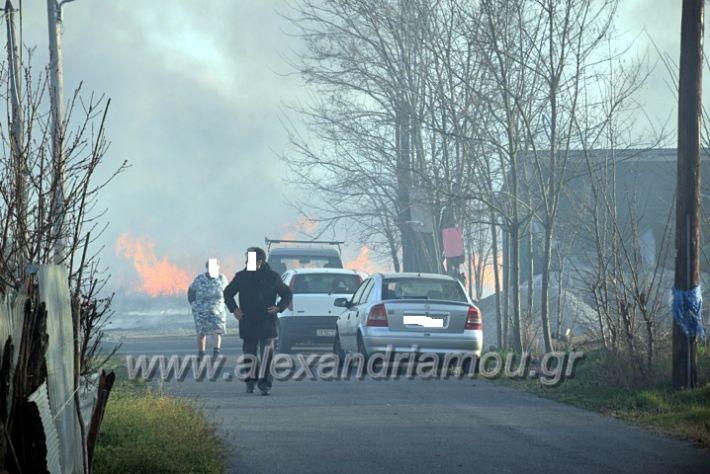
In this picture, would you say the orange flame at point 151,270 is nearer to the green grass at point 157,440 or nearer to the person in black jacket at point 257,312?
the person in black jacket at point 257,312

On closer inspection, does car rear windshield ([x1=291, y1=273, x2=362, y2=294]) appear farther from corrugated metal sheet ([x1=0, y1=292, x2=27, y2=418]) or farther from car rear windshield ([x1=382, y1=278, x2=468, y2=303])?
corrugated metal sheet ([x1=0, y1=292, x2=27, y2=418])

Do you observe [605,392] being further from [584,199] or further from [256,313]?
[584,199]

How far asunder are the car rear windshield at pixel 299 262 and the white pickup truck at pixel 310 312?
222 inches

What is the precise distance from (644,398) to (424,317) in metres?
5.91

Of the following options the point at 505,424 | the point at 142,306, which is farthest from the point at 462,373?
the point at 142,306

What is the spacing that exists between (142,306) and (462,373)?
43259mm

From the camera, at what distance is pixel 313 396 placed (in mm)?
16266

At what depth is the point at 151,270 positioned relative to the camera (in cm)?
6381

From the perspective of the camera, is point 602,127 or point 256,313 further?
point 602,127

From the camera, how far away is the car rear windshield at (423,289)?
68.0 ft

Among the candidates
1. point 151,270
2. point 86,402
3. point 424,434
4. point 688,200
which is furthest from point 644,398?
point 151,270

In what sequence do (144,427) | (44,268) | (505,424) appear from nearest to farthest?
1. (44,268)
2. (144,427)
3. (505,424)

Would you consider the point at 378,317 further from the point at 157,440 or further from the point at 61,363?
the point at 61,363

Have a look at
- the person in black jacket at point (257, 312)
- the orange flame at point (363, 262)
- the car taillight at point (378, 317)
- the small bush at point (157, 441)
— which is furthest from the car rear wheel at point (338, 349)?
the orange flame at point (363, 262)
